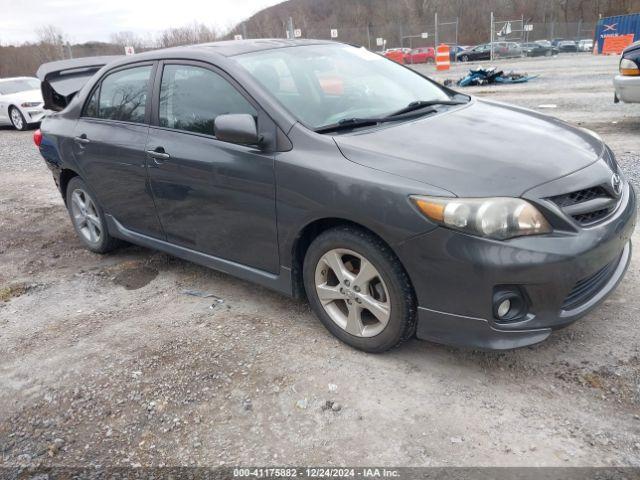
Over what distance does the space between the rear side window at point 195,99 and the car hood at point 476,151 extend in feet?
2.75

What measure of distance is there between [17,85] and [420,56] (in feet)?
82.9

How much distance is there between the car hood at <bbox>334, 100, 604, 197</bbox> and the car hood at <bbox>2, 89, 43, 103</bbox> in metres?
14.2

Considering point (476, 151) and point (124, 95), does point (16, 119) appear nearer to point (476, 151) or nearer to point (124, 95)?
point (124, 95)

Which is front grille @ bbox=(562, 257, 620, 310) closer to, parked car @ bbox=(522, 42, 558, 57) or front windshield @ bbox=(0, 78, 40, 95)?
front windshield @ bbox=(0, 78, 40, 95)

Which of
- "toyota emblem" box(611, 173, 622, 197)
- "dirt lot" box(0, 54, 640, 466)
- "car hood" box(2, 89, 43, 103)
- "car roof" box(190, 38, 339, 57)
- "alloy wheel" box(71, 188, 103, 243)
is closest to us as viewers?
"dirt lot" box(0, 54, 640, 466)

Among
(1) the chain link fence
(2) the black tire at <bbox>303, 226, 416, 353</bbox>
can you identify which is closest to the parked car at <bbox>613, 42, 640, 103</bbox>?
(2) the black tire at <bbox>303, 226, 416, 353</bbox>

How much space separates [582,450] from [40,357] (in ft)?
10.0

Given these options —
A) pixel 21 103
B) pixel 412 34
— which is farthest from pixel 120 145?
pixel 412 34

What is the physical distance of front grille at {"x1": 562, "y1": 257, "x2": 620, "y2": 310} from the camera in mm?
2590

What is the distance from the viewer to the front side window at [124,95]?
398 centimetres

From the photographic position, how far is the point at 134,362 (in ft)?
10.4

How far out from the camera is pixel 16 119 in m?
14.9

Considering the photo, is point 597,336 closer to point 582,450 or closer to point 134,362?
point 582,450

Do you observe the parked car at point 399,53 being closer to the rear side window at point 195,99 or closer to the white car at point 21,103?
the white car at point 21,103
